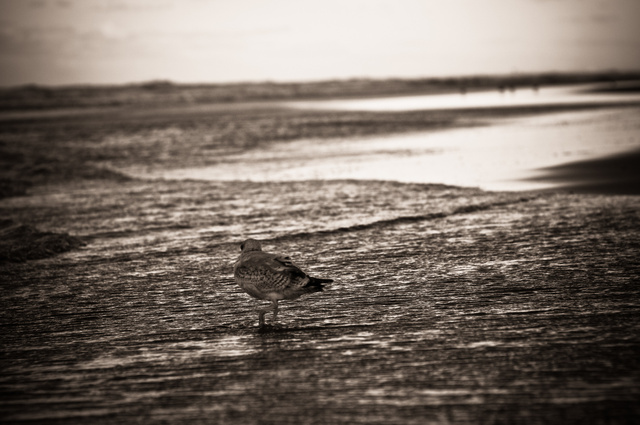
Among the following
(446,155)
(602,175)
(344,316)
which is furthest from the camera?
(446,155)

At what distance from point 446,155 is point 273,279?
19933mm

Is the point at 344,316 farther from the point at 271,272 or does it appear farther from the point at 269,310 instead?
the point at 271,272

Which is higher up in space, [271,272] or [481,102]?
[481,102]

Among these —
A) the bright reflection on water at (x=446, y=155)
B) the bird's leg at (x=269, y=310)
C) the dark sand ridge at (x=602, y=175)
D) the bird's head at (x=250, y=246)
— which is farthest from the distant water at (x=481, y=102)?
the bird's leg at (x=269, y=310)

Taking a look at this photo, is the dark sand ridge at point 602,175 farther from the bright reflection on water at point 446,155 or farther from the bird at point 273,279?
the bird at point 273,279

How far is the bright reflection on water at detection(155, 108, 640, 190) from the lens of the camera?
2128 cm

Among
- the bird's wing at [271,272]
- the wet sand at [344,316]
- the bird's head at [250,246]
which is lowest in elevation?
the wet sand at [344,316]

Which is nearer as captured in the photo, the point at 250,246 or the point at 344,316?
the point at 344,316

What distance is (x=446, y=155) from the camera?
2656 centimetres

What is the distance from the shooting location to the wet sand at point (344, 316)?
5.80 metres

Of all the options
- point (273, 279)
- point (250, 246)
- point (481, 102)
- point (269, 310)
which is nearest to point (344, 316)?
point (269, 310)

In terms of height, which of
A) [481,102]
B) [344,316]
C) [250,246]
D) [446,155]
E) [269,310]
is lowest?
[344,316]

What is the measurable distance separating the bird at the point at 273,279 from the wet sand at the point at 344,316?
45 cm

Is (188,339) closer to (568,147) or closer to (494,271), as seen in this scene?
(494,271)
